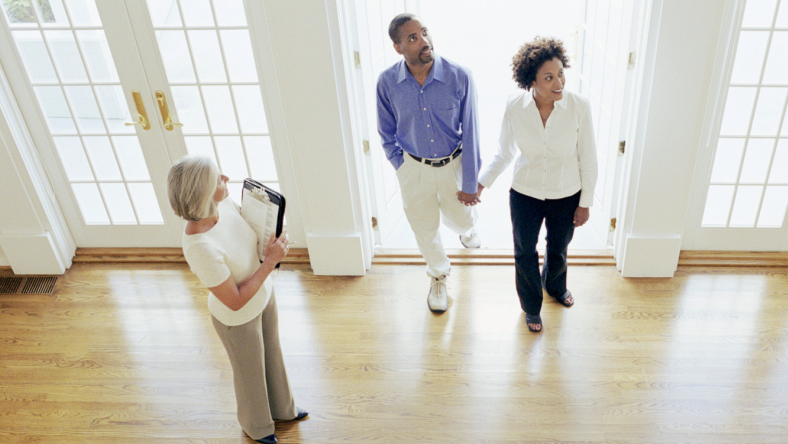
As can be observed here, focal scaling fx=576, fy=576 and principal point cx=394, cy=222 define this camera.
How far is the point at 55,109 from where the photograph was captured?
3.50 meters

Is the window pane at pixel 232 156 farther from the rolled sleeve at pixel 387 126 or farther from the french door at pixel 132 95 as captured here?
the rolled sleeve at pixel 387 126

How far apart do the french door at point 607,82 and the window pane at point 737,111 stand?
1.66 ft

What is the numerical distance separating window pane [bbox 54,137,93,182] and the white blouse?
2.66 meters

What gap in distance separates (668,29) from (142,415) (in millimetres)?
3144

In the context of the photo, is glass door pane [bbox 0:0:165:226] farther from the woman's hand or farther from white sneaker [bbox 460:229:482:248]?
the woman's hand

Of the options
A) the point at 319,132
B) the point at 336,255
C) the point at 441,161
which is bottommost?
the point at 336,255

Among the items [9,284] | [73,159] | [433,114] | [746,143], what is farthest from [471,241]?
[9,284]

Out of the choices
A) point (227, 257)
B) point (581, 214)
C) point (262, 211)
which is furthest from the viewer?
point (581, 214)

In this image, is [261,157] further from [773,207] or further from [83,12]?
[773,207]

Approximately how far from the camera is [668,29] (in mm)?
2783

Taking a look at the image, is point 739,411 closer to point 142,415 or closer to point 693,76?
point 693,76

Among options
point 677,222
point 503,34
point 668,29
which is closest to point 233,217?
point 668,29

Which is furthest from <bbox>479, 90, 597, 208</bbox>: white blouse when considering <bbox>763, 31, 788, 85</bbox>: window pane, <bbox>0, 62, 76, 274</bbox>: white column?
<bbox>0, 62, 76, 274</bbox>: white column

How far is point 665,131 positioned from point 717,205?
729 mm
